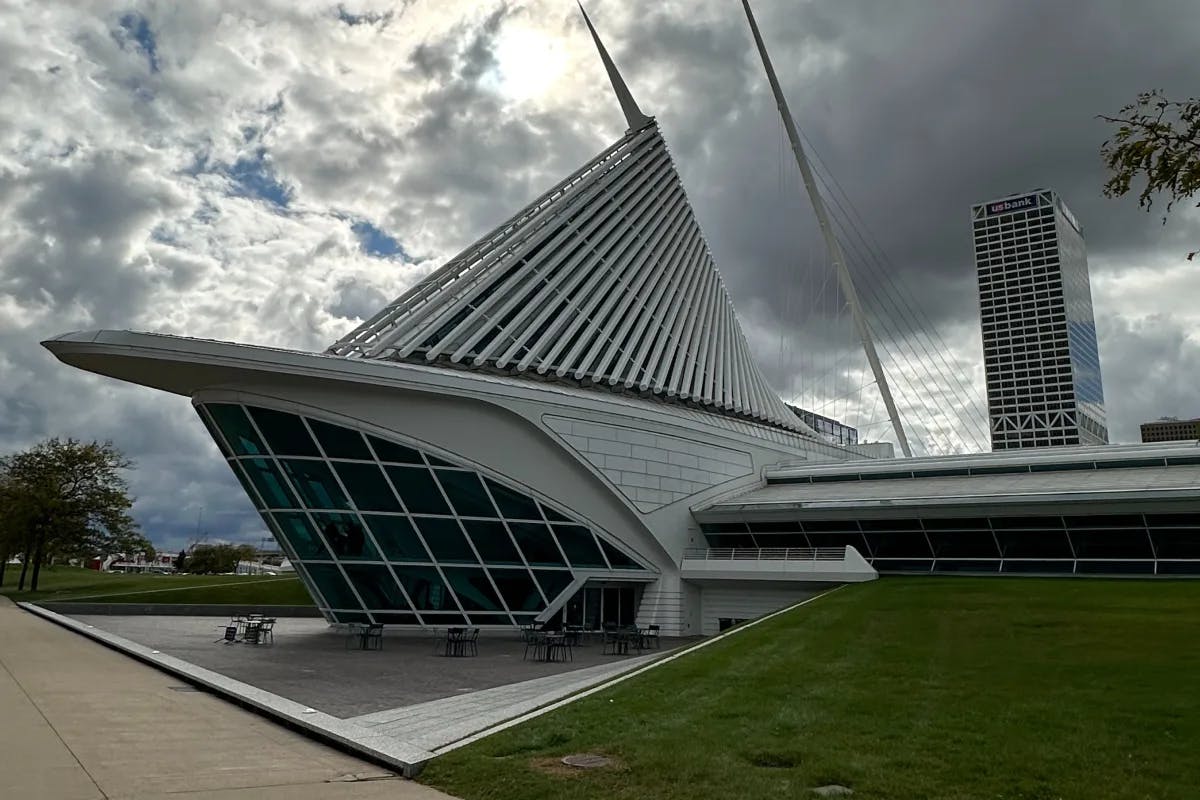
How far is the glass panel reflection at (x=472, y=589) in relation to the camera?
101 ft

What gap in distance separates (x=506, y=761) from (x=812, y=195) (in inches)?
2033

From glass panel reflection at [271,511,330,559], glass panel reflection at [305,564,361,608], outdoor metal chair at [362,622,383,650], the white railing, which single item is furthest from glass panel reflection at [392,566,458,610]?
the white railing

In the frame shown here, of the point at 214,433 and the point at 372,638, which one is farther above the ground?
the point at 214,433

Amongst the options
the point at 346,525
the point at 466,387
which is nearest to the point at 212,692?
the point at 346,525

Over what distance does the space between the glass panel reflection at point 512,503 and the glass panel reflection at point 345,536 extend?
4882 millimetres

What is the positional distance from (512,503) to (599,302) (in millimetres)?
13652

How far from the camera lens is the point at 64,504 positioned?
53281 millimetres

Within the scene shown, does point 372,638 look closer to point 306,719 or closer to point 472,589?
point 472,589

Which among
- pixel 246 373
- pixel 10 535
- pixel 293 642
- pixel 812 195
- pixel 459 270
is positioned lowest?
pixel 293 642

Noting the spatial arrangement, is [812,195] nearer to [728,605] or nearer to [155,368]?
[728,605]

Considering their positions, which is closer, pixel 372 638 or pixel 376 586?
pixel 372 638

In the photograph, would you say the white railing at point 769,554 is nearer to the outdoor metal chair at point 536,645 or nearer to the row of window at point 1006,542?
the row of window at point 1006,542

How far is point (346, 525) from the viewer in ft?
97.7

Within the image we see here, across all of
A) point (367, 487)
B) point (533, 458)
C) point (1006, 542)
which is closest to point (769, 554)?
point (1006, 542)
